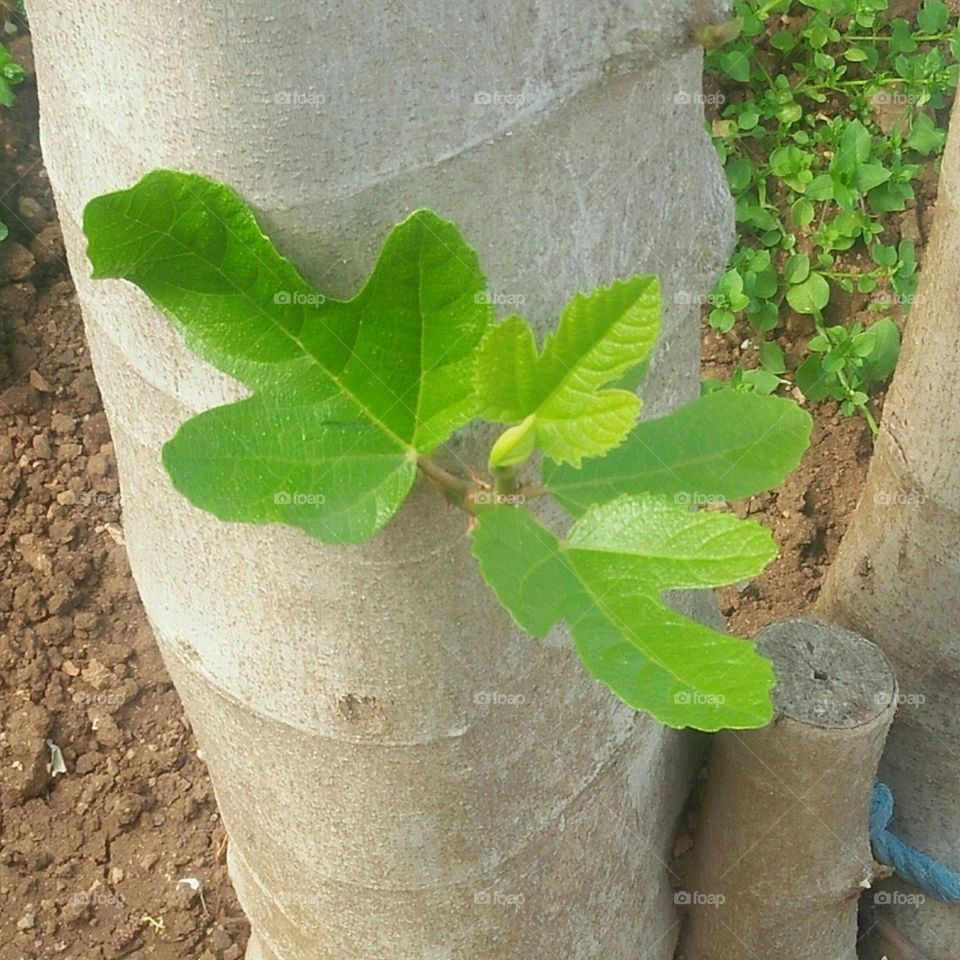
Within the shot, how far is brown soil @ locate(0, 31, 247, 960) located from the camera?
193 centimetres

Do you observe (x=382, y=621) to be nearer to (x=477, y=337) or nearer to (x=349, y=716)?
(x=349, y=716)

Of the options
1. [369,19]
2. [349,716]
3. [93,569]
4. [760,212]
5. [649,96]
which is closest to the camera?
[369,19]

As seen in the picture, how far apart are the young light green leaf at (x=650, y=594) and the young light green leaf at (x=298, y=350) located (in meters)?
0.10

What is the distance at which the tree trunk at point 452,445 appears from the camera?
62cm

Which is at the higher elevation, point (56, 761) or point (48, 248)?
point (48, 248)

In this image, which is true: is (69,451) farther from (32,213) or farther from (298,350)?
(298,350)

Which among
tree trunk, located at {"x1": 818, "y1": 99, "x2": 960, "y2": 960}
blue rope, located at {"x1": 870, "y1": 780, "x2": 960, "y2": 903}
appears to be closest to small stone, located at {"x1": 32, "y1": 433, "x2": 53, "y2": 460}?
tree trunk, located at {"x1": 818, "y1": 99, "x2": 960, "y2": 960}

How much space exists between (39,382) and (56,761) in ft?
2.67

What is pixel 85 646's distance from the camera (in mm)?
2195

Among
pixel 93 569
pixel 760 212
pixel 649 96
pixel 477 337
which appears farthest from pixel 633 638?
pixel 760 212

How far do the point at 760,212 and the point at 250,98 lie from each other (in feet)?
7.21

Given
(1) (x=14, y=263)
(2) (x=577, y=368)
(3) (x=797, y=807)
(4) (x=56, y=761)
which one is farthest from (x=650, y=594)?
(1) (x=14, y=263)

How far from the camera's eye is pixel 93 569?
2277 millimetres

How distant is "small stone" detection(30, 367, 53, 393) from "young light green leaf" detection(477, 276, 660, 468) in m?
2.03
